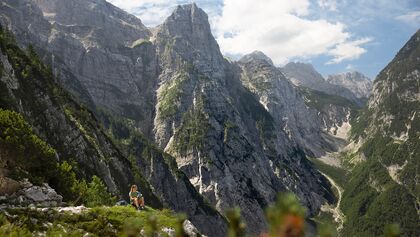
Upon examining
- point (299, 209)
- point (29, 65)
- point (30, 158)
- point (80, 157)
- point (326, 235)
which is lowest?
point (80, 157)

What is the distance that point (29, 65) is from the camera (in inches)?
3895

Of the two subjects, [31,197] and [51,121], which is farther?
[51,121]

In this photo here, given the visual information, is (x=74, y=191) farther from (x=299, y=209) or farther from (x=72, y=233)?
(x=299, y=209)

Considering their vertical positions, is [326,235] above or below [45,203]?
above

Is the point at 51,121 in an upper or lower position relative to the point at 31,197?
upper

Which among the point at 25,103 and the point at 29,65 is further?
the point at 29,65

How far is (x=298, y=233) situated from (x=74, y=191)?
4406 centimetres

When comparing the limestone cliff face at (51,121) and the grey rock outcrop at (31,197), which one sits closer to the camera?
the grey rock outcrop at (31,197)

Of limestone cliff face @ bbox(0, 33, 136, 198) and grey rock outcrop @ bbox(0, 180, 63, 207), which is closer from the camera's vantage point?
grey rock outcrop @ bbox(0, 180, 63, 207)

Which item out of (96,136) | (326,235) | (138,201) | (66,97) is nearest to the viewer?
(326,235)

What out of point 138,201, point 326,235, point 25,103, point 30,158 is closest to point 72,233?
point 138,201

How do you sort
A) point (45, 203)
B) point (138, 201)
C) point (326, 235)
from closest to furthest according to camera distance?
point (326, 235)
point (45, 203)
point (138, 201)

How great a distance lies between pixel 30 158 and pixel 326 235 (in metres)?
37.9

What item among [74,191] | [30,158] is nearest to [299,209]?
[30,158]
